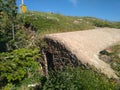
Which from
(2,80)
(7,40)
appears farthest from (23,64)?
(7,40)

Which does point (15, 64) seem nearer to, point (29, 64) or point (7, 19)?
point (29, 64)

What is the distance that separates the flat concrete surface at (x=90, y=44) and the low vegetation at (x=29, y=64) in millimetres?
418

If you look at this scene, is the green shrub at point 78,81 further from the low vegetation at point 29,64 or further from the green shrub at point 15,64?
the green shrub at point 15,64

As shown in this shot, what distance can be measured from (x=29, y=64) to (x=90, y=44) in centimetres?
352

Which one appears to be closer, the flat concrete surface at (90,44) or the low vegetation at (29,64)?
the low vegetation at (29,64)

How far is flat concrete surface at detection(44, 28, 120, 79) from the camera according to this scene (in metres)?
11.1

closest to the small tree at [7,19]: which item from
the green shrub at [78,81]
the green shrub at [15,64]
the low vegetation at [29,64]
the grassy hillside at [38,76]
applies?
the low vegetation at [29,64]

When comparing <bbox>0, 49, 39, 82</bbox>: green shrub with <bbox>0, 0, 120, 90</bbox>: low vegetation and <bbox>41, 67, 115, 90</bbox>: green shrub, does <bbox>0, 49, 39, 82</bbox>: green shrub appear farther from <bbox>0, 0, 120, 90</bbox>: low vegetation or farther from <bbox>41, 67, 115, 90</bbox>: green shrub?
<bbox>41, 67, 115, 90</bbox>: green shrub

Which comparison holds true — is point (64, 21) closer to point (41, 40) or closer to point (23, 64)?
point (41, 40)

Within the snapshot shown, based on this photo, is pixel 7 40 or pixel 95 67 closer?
pixel 95 67

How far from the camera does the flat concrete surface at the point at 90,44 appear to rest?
11141 mm

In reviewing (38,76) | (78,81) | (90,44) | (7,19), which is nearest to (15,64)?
(38,76)

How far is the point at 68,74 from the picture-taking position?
10094 millimetres

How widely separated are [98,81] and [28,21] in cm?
1099
